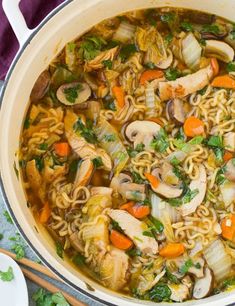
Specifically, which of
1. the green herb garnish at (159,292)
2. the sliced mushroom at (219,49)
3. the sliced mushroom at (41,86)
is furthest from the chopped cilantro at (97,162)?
the sliced mushroom at (219,49)

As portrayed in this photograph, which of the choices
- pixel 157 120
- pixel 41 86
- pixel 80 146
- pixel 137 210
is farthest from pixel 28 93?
pixel 137 210

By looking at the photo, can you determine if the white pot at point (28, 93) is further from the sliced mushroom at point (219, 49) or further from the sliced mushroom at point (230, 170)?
the sliced mushroom at point (230, 170)

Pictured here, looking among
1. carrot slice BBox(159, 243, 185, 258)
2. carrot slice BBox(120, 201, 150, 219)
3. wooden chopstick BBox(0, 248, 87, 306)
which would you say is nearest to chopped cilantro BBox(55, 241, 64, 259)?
wooden chopstick BBox(0, 248, 87, 306)

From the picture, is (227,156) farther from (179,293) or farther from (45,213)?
(45,213)

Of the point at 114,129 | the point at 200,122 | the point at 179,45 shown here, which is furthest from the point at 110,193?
the point at 179,45

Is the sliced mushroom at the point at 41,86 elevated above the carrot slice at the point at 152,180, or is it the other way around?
the sliced mushroom at the point at 41,86

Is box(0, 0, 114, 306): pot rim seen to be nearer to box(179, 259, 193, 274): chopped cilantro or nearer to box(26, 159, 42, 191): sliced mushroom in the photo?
box(26, 159, 42, 191): sliced mushroom
